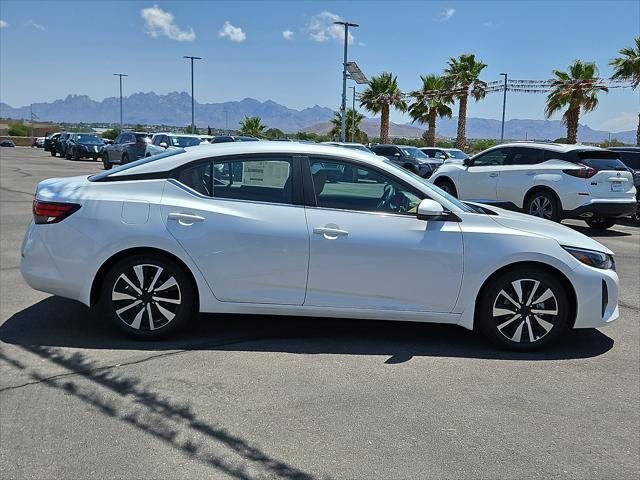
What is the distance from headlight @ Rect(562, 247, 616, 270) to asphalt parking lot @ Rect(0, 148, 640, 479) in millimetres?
715

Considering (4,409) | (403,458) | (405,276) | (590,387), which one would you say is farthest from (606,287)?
(4,409)

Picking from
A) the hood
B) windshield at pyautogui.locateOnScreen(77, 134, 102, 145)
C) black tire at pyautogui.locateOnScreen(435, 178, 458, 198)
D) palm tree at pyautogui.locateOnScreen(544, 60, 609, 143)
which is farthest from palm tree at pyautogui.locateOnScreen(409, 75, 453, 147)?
the hood

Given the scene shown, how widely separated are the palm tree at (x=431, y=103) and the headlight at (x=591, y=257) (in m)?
39.5

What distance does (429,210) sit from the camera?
14.9ft

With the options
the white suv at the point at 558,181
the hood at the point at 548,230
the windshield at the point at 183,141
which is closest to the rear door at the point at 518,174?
the white suv at the point at 558,181

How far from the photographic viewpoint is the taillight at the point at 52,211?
4699 millimetres

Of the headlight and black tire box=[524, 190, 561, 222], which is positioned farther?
black tire box=[524, 190, 561, 222]

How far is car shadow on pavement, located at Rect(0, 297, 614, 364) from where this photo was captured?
15.4 feet

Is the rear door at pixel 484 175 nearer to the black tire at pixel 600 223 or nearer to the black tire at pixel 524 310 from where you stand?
the black tire at pixel 600 223

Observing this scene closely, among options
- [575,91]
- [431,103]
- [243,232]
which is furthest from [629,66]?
[243,232]

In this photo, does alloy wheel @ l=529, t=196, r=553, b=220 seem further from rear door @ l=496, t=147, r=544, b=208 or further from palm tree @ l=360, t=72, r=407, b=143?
palm tree @ l=360, t=72, r=407, b=143

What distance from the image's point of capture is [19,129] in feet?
286

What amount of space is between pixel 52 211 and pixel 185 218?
1.08 m

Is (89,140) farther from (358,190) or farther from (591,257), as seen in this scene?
(591,257)
